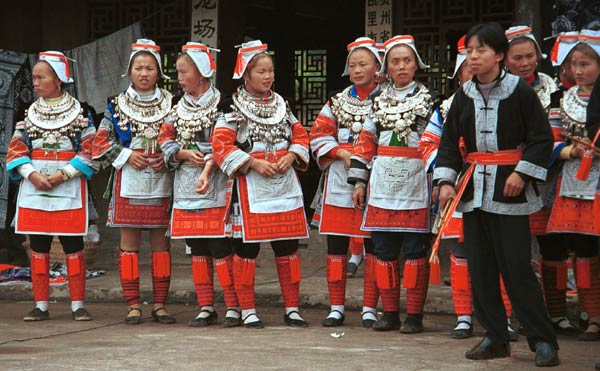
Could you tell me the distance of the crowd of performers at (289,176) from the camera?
22.5ft

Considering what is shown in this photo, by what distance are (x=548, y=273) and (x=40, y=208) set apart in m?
3.78

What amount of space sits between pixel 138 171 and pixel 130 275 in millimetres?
788

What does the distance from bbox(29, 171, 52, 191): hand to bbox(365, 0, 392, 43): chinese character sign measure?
3.83 meters

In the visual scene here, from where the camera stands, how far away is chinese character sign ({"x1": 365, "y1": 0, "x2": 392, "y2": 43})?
10.2 metres

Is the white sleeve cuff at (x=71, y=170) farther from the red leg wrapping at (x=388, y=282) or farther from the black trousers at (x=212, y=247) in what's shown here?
the red leg wrapping at (x=388, y=282)

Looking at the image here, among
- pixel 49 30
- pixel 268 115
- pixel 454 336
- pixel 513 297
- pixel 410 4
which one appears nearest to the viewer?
pixel 513 297

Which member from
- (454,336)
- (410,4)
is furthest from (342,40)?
(454,336)

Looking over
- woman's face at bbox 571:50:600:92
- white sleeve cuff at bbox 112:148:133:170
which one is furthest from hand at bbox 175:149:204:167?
woman's face at bbox 571:50:600:92

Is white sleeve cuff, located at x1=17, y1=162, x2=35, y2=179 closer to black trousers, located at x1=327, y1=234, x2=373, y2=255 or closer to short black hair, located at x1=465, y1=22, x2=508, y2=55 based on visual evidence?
black trousers, located at x1=327, y1=234, x2=373, y2=255

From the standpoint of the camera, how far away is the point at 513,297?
18.9 feet

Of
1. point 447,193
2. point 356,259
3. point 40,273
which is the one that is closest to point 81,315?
point 40,273

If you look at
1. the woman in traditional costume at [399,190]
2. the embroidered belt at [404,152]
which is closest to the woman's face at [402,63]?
the woman in traditional costume at [399,190]

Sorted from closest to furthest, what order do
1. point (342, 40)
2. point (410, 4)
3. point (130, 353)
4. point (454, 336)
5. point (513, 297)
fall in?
point (513, 297) < point (130, 353) < point (454, 336) < point (410, 4) < point (342, 40)

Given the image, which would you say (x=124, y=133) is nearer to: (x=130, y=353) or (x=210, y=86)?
(x=210, y=86)
